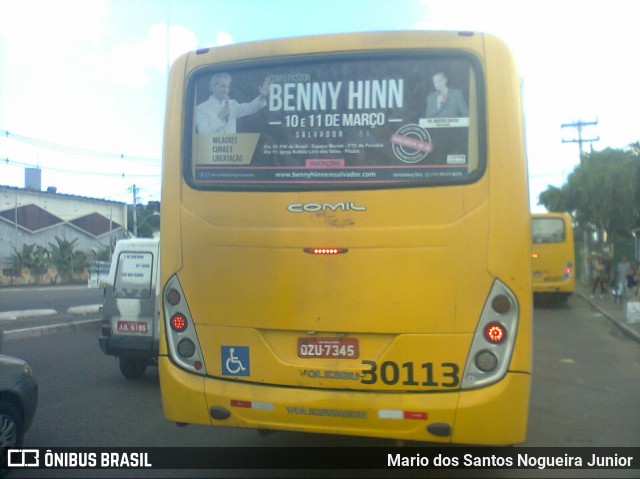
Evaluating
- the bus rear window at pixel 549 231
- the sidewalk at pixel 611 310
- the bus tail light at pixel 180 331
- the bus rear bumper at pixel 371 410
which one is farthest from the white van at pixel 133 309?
the bus rear window at pixel 549 231

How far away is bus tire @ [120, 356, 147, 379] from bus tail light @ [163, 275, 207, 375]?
496 centimetres

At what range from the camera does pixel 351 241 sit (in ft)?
15.8

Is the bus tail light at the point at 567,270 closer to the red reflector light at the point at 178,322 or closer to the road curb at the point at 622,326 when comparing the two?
the road curb at the point at 622,326

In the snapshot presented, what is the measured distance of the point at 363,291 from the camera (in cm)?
480

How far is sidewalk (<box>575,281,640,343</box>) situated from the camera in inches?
627

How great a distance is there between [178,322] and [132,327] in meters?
4.70

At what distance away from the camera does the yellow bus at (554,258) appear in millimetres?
22828

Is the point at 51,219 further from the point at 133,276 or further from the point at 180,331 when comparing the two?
the point at 180,331

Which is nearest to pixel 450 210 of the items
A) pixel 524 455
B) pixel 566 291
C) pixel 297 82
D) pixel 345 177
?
pixel 345 177

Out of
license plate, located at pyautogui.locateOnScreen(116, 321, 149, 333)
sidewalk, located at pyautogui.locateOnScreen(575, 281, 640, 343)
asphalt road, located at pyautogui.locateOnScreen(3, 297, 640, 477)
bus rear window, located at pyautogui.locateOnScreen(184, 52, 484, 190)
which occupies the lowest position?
sidewalk, located at pyautogui.locateOnScreen(575, 281, 640, 343)

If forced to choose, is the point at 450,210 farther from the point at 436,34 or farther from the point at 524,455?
the point at 524,455

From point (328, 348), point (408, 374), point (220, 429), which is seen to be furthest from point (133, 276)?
point (408, 374)

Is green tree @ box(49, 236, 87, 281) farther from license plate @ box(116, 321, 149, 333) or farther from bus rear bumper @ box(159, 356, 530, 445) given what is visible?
bus rear bumper @ box(159, 356, 530, 445)

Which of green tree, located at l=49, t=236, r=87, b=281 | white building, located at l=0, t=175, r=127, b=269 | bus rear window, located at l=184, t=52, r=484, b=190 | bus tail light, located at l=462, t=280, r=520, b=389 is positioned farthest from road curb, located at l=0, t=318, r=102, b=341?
white building, located at l=0, t=175, r=127, b=269
